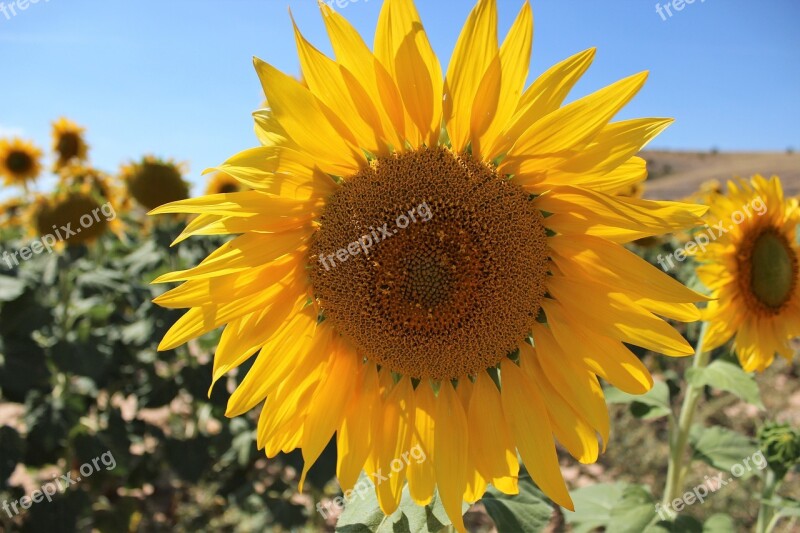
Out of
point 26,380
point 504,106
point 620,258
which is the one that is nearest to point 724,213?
point 620,258

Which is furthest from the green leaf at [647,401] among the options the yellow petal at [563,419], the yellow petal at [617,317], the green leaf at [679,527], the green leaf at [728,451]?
the yellow petal at [617,317]

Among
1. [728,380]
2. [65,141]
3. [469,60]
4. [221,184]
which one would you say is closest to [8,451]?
[221,184]

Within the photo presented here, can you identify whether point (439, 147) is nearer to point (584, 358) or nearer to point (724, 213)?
point (584, 358)

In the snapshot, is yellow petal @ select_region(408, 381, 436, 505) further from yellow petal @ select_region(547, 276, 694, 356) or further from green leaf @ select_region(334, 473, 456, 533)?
yellow petal @ select_region(547, 276, 694, 356)

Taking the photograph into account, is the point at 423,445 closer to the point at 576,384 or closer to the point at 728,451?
the point at 576,384

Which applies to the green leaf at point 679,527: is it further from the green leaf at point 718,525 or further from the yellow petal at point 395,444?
the yellow petal at point 395,444

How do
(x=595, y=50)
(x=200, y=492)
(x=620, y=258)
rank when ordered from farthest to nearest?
1. (x=200, y=492)
2. (x=620, y=258)
3. (x=595, y=50)
